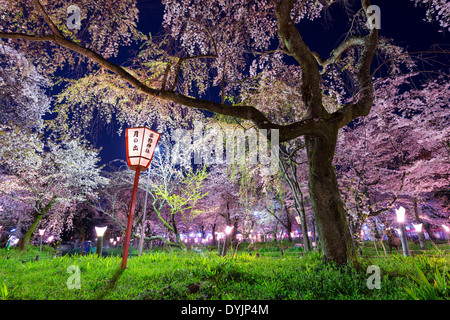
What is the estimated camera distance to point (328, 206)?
481 centimetres

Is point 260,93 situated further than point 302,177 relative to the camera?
No

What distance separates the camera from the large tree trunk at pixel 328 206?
4594 mm

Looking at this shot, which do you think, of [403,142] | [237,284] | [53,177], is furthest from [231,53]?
[53,177]

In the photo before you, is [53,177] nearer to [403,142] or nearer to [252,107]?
[252,107]

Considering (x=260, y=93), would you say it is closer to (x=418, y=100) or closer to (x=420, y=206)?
(x=418, y=100)

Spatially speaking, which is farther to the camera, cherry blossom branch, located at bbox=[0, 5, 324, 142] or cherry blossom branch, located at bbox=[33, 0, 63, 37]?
cherry blossom branch, located at bbox=[0, 5, 324, 142]

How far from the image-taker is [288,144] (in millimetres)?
10766

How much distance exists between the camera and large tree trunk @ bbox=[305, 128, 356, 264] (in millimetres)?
4594

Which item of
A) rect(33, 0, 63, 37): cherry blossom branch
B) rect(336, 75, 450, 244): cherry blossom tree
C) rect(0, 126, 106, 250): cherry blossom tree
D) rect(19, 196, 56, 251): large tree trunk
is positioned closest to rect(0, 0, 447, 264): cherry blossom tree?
rect(33, 0, 63, 37): cherry blossom branch

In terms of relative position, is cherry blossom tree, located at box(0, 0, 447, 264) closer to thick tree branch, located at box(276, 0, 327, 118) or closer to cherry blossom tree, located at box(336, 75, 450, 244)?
thick tree branch, located at box(276, 0, 327, 118)

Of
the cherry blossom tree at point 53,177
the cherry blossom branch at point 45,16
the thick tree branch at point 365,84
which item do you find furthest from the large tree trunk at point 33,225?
the thick tree branch at point 365,84

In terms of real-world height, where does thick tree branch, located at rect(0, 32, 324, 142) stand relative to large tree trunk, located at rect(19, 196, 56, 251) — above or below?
above

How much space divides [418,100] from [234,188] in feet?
56.2
